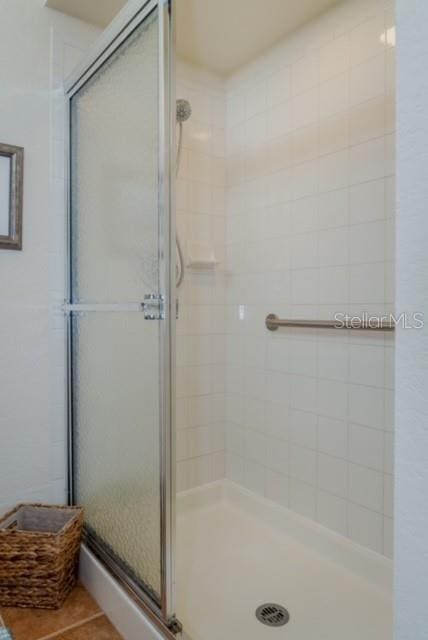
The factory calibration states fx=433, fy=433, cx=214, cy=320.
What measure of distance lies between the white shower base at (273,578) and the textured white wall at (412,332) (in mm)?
1005

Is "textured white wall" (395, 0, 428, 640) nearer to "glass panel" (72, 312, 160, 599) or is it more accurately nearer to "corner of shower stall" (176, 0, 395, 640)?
"glass panel" (72, 312, 160, 599)

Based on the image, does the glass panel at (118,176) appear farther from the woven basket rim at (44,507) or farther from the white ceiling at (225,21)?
the woven basket rim at (44,507)

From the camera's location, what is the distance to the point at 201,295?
88.4 inches

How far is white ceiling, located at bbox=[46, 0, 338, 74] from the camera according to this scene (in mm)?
1684

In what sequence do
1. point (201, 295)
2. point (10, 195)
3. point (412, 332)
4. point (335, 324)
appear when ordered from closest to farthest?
1. point (412, 332)
2. point (10, 195)
3. point (335, 324)
4. point (201, 295)

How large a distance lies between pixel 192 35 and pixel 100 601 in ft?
7.51

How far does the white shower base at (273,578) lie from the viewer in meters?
1.42

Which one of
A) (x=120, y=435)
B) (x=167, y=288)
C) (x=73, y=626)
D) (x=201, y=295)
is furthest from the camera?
(x=201, y=295)

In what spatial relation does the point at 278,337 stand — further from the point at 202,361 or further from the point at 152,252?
the point at 152,252

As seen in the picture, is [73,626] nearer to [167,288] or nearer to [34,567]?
[34,567]

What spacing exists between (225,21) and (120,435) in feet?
5.68

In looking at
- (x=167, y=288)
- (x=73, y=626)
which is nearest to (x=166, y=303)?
(x=167, y=288)

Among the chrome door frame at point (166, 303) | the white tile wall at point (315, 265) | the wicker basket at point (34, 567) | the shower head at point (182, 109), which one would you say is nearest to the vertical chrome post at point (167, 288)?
the chrome door frame at point (166, 303)

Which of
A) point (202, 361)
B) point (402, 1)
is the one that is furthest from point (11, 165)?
point (402, 1)
